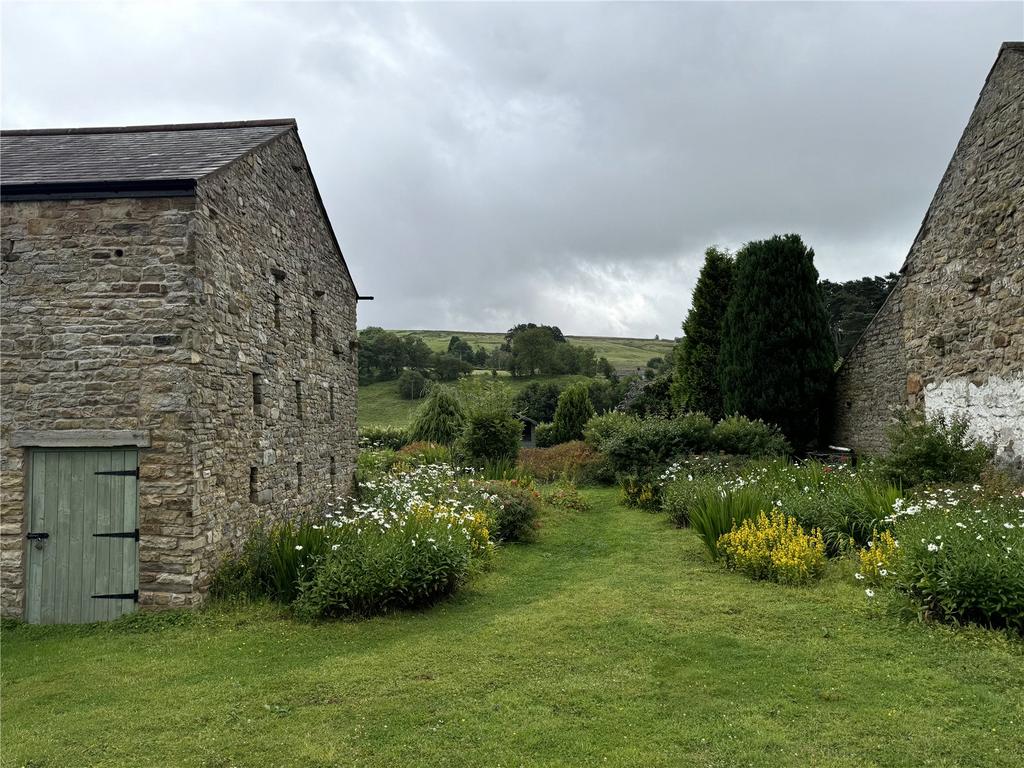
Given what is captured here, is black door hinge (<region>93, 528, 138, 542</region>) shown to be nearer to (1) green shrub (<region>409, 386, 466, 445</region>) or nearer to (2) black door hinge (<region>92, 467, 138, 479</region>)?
(2) black door hinge (<region>92, 467, 138, 479</region>)

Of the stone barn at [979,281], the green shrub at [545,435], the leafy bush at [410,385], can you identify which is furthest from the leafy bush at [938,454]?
the leafy bush at [410,385]

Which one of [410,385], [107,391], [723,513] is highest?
[410,385]

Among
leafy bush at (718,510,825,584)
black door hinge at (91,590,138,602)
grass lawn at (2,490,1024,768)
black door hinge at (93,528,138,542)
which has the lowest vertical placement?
grass lawn at (2,490,1024,768)

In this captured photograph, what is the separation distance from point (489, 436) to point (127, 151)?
11971 millimetres

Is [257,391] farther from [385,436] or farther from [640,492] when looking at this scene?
[385,436]

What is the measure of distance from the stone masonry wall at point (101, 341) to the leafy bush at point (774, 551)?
22.3ft

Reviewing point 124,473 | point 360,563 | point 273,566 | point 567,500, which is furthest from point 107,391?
point 567,500

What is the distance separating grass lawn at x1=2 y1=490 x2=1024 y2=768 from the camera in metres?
4.15

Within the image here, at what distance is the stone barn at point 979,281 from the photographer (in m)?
8.32

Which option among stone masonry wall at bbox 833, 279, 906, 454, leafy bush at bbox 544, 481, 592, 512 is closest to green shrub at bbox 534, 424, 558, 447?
stone masonry wall at bbox 833, 279, 906, 454

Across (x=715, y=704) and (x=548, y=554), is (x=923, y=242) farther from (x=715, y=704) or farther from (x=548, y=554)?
(x=715, y=704)

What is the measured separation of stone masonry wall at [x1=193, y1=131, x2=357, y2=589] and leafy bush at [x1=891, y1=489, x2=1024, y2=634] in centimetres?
760

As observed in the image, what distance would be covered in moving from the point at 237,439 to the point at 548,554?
201 inches

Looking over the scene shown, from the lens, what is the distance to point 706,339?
21172 millimetres
